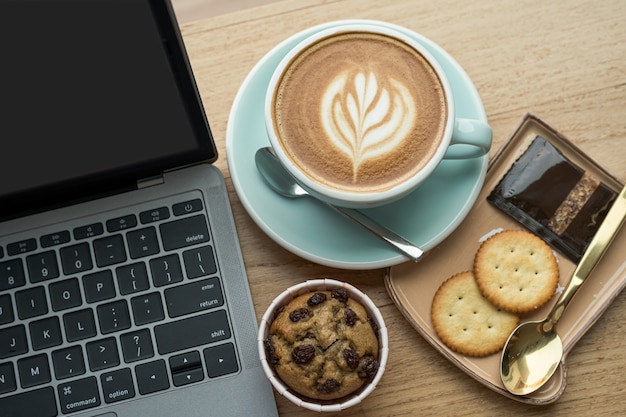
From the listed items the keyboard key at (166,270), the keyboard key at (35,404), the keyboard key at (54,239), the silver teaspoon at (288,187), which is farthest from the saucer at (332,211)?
the keyboard key at (35,404)

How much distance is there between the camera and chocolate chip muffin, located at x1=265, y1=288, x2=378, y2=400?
73cm

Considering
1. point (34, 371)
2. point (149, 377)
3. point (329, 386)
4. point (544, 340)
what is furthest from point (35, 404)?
point (544, 340)

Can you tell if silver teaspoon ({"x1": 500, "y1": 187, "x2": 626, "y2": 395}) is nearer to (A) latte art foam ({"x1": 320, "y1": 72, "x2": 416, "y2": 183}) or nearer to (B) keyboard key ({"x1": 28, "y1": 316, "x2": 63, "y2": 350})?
(A) latte art foam ({"x1": 320, "y1": 72, "x2": 416, "y2": 183})

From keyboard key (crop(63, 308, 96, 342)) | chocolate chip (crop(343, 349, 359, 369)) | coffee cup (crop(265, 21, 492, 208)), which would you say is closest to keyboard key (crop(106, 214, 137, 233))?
keyboard key (crop(63, 308, 96, 342))

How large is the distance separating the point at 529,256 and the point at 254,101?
0.41 metres

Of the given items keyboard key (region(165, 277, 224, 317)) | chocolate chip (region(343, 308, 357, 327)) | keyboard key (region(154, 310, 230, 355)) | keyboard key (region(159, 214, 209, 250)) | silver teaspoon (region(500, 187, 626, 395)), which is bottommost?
silver teaspoon (region(500, 187, 626, 395))

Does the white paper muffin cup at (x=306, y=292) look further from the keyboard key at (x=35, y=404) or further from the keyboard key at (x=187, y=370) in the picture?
the keyboard key at (x=35, y=404)

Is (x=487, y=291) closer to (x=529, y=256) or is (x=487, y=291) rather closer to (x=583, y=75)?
(x=529, y=256)

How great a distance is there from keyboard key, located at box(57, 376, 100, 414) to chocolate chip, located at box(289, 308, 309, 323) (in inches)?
10.0

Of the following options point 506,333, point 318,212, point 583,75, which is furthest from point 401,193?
point 583,75

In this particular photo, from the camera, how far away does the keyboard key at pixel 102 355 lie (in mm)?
778

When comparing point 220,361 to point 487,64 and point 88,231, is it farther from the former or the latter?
point 487,64

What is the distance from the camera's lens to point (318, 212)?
2.73ft

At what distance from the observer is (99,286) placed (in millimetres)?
800
